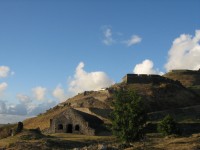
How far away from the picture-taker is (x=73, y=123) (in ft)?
195

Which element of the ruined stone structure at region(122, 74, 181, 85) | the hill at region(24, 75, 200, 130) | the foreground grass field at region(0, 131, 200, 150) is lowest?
the foreground grass field at region(0, 131, 200, 150)

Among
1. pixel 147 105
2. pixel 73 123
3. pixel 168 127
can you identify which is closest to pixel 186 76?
pixel 147 105

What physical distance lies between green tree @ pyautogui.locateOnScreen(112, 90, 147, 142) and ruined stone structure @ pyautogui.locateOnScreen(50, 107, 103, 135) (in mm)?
18029

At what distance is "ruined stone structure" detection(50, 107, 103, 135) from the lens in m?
58.0

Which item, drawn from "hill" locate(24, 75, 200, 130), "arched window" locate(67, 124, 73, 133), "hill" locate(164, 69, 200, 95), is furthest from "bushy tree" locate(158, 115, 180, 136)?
"hill" locate(164, 69, 200, 95)

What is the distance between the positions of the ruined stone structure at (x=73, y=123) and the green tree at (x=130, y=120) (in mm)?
18029

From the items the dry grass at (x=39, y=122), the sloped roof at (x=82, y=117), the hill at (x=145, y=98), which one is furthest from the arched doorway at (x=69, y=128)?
the dry grass at (x=39, y=122)

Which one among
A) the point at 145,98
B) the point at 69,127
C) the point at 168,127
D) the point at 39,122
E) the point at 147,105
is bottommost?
the point at 168,127

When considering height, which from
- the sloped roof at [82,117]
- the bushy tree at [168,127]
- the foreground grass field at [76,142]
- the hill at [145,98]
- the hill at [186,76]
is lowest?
the foreground grass field at [76,142]

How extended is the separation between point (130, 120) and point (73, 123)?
874 inches

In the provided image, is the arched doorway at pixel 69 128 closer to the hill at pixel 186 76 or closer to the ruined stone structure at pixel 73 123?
the ruined stone structure at pixel 73 123

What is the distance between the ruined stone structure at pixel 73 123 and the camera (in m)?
58.0

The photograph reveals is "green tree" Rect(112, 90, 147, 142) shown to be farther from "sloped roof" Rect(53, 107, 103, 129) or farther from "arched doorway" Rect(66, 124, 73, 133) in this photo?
"arched doorway" Rect(66, 124, 73, 133)

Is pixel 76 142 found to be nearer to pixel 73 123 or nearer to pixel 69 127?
pixel 73 123
